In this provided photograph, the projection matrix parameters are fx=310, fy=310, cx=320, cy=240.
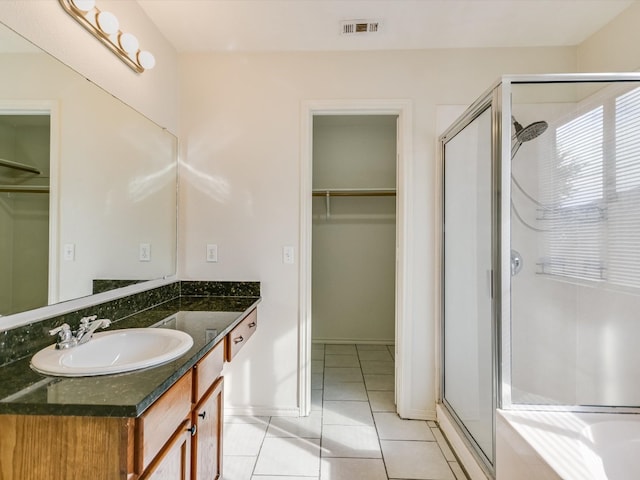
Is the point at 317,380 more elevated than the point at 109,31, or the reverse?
the point at 109,31

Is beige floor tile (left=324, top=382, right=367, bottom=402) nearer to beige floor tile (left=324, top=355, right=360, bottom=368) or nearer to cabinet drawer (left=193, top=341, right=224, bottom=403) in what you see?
beige floor tile (left=324, top=355, right=360, bottom=368)

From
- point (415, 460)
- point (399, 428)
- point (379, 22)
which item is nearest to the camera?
point (415, 460)

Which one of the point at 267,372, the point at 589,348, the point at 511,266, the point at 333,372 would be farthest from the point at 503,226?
the point at 333,372

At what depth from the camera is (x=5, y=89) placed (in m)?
1.06

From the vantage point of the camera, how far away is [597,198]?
1685 millimetres

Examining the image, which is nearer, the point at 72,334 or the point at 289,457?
the point at 72,334

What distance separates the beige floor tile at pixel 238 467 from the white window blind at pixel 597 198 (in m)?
1.96

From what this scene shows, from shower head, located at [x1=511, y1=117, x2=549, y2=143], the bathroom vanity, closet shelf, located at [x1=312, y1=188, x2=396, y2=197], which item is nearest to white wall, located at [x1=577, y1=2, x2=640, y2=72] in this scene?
shower head, located at [x1=511, y1=117, x2=549, y2=143]

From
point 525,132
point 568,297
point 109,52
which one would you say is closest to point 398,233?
point 525,132

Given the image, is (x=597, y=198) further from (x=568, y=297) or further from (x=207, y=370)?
(x=207, y=370)

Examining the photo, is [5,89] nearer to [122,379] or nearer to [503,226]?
[122,379]

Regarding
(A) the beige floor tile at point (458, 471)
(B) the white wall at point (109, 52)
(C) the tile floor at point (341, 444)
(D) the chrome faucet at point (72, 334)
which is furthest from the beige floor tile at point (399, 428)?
(B) the white wall at point (109, 52)

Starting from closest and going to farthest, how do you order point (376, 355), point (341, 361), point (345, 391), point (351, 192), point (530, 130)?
point (530, 130), point (345, 391), point (341, 361), point (376, 355), point (351, 192)

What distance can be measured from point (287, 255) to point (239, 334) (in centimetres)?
68
